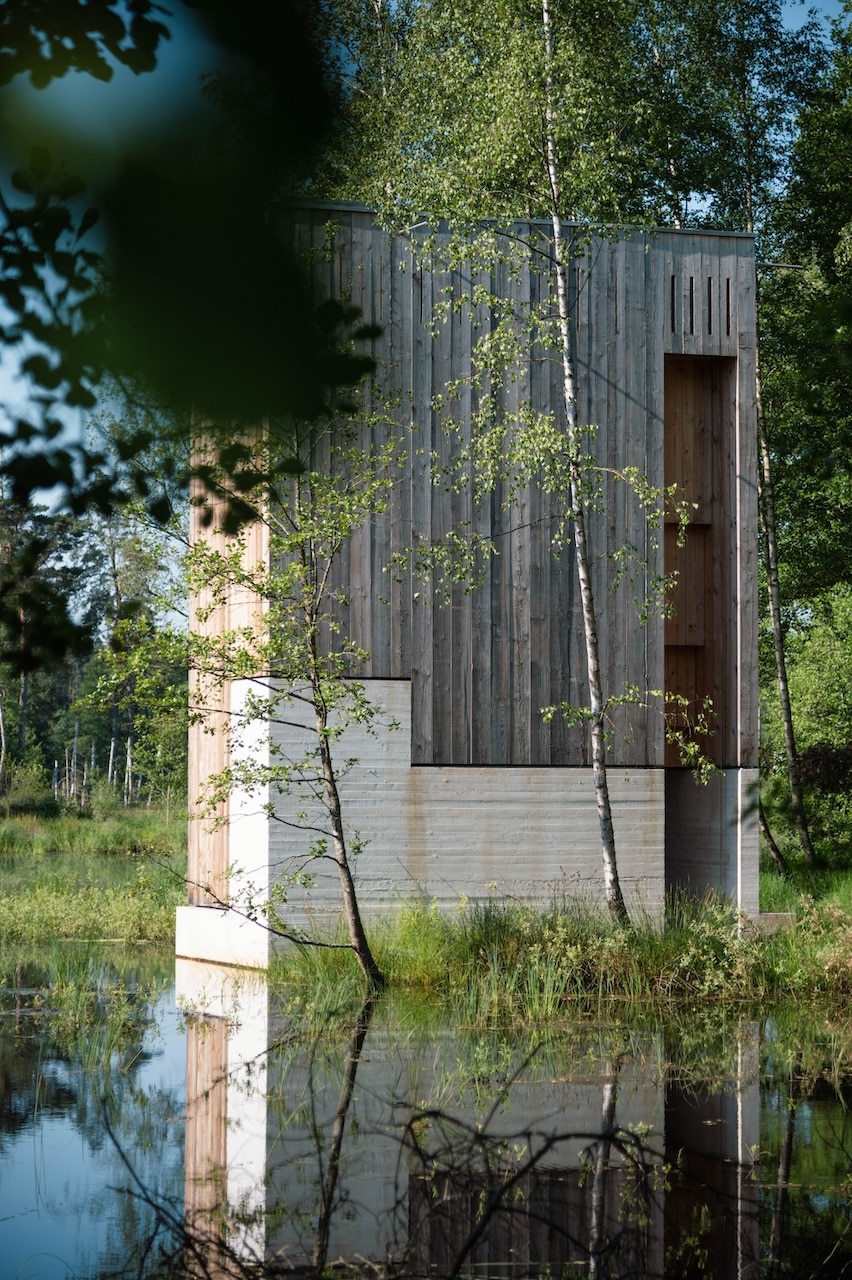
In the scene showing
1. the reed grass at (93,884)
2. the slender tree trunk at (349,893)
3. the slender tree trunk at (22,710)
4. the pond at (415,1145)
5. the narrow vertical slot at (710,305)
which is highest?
the narrow vertical slot at (710,305)

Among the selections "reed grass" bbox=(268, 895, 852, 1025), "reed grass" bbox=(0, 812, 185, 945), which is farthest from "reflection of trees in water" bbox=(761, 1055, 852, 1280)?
"reed grass" bbox=(0, 812, 185, 945)

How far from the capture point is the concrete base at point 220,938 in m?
13.5

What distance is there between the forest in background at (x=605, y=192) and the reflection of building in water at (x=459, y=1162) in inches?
62.9

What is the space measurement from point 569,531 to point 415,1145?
33.6 feet

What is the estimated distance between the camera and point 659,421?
581 inches

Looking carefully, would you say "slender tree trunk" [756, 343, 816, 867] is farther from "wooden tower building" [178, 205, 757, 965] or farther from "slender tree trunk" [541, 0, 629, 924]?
"slender tree trunk" [541, 0, 629, 924]

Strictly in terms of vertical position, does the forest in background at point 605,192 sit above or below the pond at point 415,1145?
above

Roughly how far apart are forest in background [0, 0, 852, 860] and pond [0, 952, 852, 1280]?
154cm

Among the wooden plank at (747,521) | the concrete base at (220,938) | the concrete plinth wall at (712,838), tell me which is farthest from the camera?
the wooden plank at (747,521)

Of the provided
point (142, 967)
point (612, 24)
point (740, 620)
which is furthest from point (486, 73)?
point (142, 967)

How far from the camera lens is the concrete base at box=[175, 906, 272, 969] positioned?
44.2ft

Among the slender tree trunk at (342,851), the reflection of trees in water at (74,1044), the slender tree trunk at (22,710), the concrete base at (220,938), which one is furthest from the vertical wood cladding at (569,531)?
the slender tree trunk at (22,710)

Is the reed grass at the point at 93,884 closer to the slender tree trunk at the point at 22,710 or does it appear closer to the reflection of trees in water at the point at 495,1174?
the reflection of trees in water at the point at 495,1174

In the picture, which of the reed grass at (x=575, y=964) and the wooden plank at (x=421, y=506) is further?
the wooden plank at (x=421, y=506)
